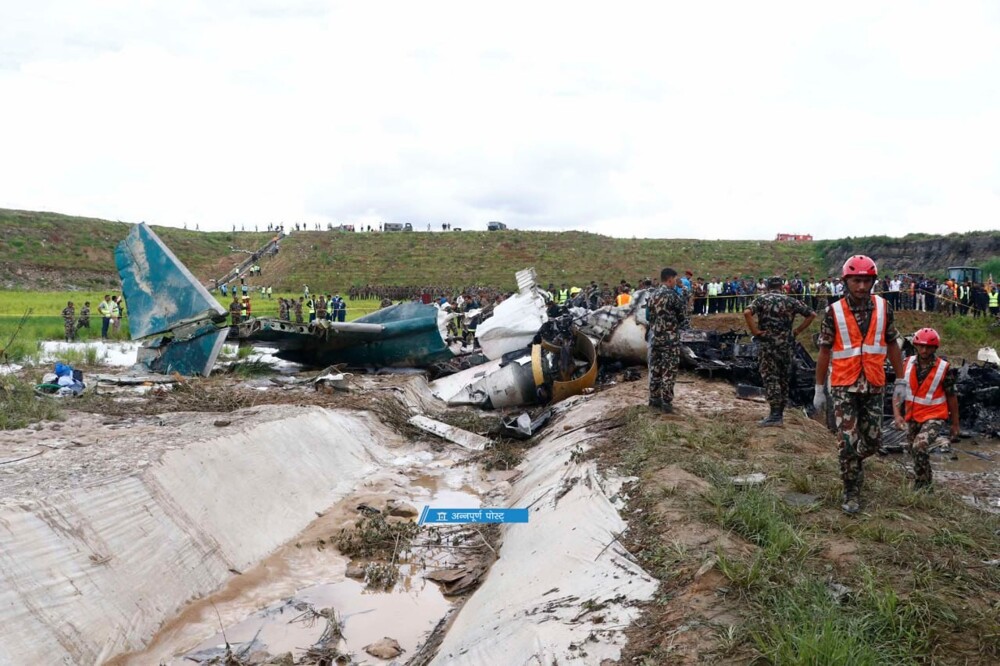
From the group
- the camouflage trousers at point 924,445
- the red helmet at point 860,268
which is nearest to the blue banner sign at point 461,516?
the red helmet at point 860,268

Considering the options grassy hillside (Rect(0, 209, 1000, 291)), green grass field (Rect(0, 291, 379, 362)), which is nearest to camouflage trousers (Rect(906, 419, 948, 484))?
green grass field (Rect(0, 291, 379, 362))

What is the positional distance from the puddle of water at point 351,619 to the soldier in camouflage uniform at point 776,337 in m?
4.19

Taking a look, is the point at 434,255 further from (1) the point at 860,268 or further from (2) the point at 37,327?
(1) the point at 860,268

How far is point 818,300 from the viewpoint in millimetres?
24875

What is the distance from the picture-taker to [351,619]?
5.23 m

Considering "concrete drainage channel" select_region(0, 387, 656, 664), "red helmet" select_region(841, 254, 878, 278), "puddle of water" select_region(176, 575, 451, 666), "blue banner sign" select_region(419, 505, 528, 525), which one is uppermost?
"red helmet" select_region(841, 254, 878, 278)

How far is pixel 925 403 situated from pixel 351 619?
4.99 metres

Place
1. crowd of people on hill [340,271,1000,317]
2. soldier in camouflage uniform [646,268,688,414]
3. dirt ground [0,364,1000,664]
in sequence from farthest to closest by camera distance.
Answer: crowd of people on hill [340,271,1000,317], soldier in camouflage uniform [646,268,688,414], dirt ground [0,364,1000,664]

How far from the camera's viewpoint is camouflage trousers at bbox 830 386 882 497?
480 cm

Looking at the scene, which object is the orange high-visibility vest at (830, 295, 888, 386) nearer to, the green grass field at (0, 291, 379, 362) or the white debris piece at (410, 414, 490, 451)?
the white debris piece at (410, 414, 490, 451)

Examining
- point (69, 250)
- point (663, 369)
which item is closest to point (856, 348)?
point (663, 369)

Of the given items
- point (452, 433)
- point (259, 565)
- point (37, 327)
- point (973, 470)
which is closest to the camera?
point (259, 565)

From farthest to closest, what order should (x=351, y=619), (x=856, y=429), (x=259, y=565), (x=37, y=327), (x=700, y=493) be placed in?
(x=37, y=327) → (x=259, y=565) → (x=351, y=619) → (x=700, y=493) → (x=856, y=429)

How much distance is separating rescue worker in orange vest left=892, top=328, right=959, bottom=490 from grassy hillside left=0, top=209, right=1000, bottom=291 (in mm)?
42350
